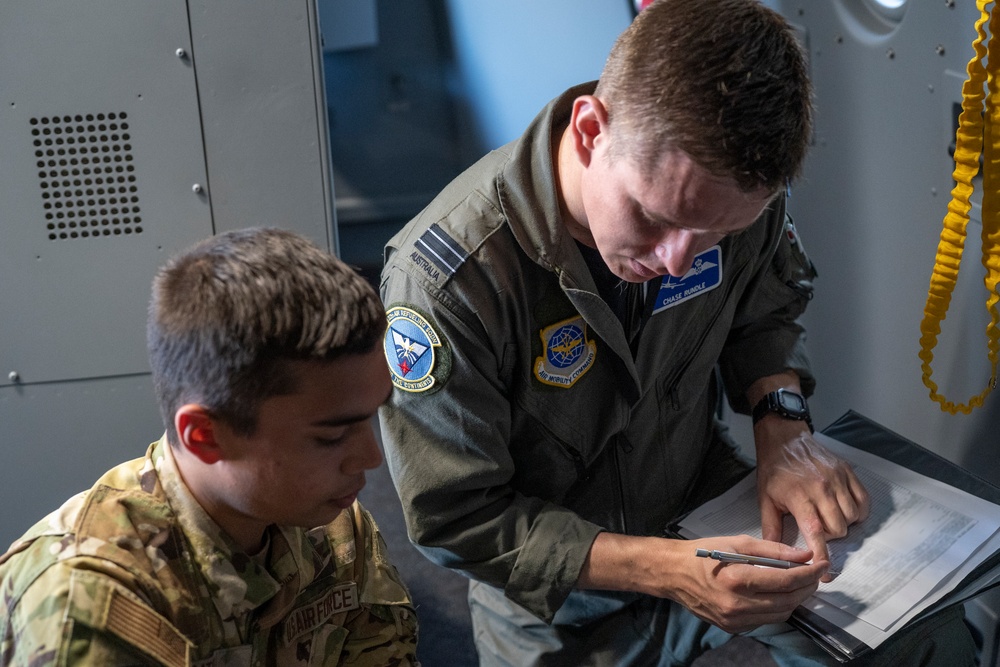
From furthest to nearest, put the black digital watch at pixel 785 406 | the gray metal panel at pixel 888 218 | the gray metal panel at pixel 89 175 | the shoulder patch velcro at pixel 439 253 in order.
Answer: the gray metal panel at pixel 89 175 → the gray metal panel at pixel 888 218 → the black digital watch at pixel 785 406 → the shoulder patch velcro at pixel 439 253

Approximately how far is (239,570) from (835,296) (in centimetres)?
147

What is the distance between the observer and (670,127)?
1101mm

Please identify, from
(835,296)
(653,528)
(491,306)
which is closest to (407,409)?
(491,306)

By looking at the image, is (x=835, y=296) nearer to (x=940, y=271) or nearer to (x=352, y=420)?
(x=940, y=271)

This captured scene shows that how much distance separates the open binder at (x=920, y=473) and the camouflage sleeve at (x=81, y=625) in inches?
28.7

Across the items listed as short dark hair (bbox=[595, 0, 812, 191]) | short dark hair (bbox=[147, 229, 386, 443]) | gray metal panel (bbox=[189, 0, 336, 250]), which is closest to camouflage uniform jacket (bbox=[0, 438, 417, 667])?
short dark hair (bbox=[147, 229, 386, 443])

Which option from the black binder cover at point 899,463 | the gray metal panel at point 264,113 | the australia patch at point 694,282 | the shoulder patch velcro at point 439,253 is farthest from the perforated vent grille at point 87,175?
the black binder cover at point 899,463

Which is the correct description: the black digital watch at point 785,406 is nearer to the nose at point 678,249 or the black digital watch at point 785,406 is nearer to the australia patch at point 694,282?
the australia patch at point 694,282

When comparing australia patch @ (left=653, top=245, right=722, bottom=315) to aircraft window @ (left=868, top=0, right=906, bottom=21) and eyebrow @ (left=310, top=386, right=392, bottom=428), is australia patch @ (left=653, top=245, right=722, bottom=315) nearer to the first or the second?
eyebrow @ (left=310, top=386, right=392, bottom=428)

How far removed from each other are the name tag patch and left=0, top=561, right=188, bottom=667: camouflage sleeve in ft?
0.62

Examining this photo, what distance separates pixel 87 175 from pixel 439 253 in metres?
0.93

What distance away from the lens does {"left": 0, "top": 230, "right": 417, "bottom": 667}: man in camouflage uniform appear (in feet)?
3.15

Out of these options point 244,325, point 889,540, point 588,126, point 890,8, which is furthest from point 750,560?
point 890,8

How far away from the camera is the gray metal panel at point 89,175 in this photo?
5.82 ft
